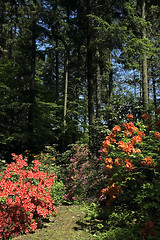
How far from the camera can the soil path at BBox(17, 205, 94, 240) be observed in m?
3.28

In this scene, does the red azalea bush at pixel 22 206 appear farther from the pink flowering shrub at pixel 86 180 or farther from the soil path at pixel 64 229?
the pink flowering shrub at pixel 86 180

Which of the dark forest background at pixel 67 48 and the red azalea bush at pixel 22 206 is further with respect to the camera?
the dark forest background at pixel 67 48

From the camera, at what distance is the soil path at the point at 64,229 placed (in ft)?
10.8

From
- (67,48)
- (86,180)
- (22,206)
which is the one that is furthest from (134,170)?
(67,48)

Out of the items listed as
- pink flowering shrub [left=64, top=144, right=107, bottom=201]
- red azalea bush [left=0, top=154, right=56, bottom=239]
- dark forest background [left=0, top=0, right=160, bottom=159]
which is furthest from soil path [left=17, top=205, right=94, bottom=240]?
dark forest background [left=0, top=0, right=160, bottom=159]

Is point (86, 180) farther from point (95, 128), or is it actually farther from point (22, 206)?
point (22, 206)

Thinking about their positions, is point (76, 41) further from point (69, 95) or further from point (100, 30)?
point (69, 95)

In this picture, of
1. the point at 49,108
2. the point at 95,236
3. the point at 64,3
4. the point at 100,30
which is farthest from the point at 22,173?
the point at 64,3

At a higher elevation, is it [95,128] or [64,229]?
[95,128]

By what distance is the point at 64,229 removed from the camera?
363 centimetres

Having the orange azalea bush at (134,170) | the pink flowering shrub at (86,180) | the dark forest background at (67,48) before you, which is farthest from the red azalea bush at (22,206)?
the dark forest background at (67,48)

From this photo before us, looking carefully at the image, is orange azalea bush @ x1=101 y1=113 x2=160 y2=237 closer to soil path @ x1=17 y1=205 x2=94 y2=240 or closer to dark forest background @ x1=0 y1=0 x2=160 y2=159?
soil path @ x1=17 y1=205 x2=94 y2=240

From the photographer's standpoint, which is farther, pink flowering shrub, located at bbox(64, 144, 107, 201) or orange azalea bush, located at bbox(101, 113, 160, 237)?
pink flowering shrub, located at bbox(64, 144, 107, 201)

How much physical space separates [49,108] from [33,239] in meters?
8.92
